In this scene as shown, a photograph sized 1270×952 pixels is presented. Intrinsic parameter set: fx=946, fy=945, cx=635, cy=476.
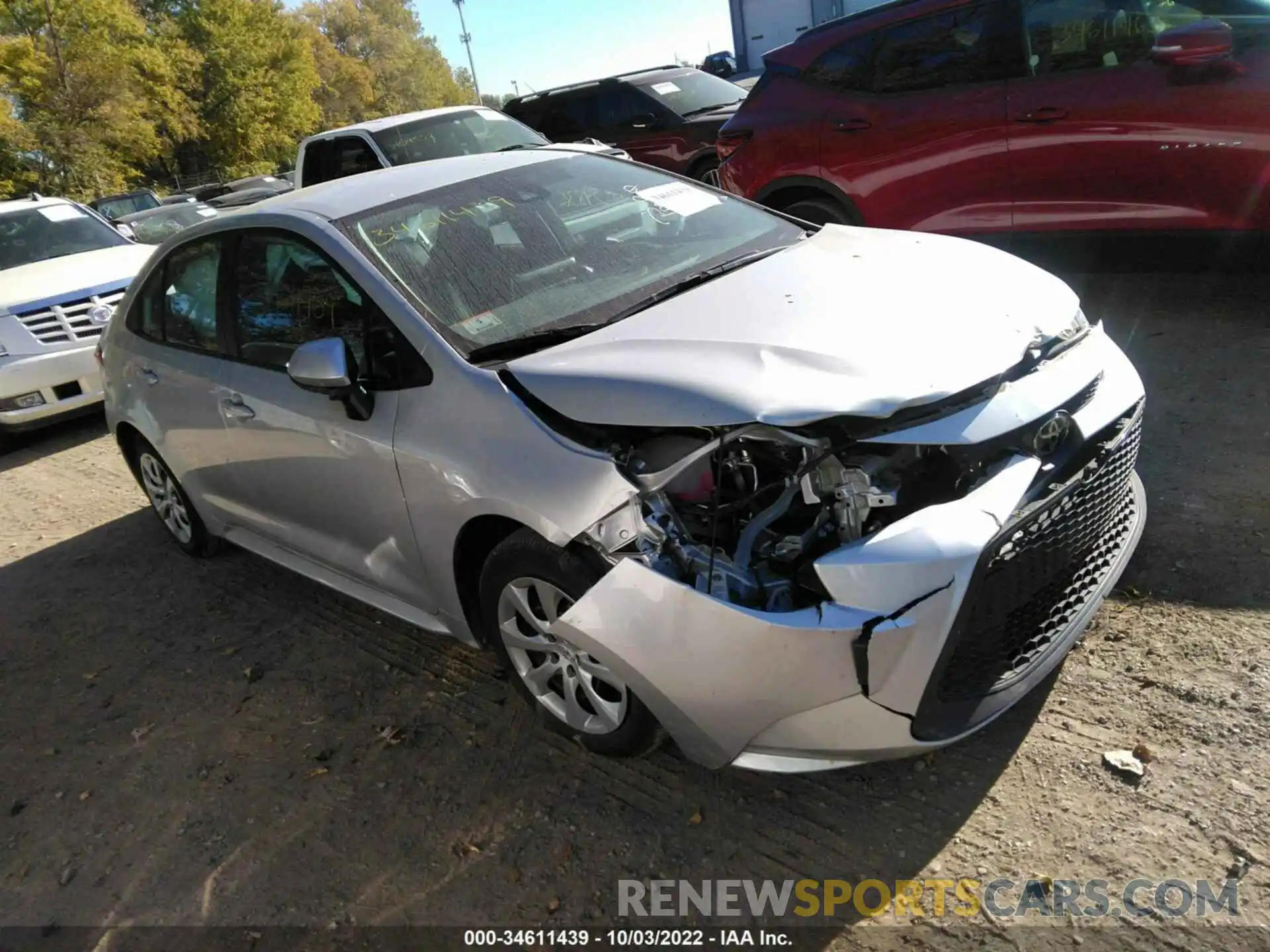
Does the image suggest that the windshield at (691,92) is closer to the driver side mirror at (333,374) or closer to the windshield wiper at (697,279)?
the windshield wiper at (697,279)

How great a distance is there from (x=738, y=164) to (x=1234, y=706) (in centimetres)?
473

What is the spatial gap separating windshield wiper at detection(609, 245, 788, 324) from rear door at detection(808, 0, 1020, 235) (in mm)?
2407

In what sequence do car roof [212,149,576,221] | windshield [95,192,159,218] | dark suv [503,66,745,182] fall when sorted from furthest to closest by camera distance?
windshield [95,192,159,218] → dark suv [503,66,745,182] → car roof [212,149,576,221]

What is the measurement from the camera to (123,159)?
3922 cm

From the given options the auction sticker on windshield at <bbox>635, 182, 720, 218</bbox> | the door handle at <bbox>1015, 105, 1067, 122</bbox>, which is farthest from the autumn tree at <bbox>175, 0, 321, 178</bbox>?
the auction sticker on windshield at <bbox>635, 182, 720, 218</bbox>

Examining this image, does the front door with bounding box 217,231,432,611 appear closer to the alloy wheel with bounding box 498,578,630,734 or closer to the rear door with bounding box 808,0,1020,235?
the alloy wheel with bounding box 498,578,630,734

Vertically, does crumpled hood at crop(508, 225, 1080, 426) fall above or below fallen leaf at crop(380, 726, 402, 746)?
above

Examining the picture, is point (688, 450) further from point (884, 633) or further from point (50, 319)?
point (50, 319)

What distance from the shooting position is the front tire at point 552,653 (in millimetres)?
2596

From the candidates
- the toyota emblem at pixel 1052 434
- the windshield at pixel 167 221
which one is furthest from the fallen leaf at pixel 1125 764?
the windshield at pixel 167 221

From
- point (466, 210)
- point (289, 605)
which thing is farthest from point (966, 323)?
point (289, 605)

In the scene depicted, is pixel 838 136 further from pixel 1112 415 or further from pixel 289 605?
pixel 289 605

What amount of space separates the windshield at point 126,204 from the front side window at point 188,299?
19.6m

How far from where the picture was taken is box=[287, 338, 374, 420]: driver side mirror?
2916 millimetres
